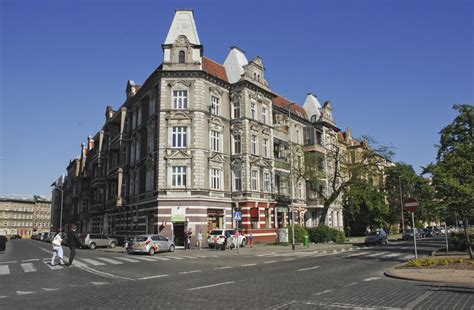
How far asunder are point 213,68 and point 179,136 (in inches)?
372

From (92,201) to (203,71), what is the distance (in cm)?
3573

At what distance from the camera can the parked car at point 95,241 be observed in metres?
36.7

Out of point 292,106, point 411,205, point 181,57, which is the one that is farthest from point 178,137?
point 411,205

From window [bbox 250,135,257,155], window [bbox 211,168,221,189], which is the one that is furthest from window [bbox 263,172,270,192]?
window [bbox 211,168,221,189]

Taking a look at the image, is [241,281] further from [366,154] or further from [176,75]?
[366,154]

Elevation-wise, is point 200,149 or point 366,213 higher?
point 200,149

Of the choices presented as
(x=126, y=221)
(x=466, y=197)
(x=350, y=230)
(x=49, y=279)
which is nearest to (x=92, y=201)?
(x=126, y=221)

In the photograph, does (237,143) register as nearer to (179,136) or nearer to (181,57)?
(179,136)

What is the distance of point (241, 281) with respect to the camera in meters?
12.7

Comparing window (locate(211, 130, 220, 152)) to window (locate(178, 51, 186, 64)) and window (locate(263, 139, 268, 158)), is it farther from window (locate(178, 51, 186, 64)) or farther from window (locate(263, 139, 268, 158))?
window (locate(178, 51, 186, 64))

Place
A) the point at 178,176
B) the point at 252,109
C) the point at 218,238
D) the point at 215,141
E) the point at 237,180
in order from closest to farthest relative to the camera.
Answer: the point at 218,238, the point at 178,176, the point at 215,141, the point at 237,180, the point at 252,109

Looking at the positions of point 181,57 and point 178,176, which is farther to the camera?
point 181,57

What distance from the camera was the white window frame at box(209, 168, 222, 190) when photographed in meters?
36.3

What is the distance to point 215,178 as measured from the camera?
3678cm
